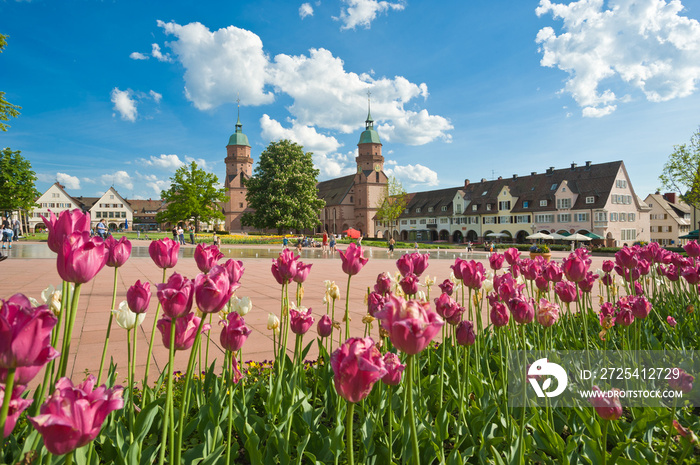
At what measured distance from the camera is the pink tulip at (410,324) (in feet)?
3.51

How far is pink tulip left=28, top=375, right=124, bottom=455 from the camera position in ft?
2.73

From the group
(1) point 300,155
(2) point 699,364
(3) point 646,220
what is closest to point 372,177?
(1) point 300,155

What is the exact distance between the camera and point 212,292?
1.34 m

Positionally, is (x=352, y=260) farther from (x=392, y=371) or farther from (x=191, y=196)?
(x=191, y=196)

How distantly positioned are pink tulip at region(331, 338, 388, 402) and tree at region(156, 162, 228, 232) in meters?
53.2

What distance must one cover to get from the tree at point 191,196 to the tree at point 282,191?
484cm

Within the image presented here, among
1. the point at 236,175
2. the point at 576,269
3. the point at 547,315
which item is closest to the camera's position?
the point at 547,315

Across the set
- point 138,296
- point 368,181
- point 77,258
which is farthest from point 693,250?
point 368,181

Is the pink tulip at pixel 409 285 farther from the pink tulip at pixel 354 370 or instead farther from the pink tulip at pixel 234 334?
the pink tulip at pixel 354 370

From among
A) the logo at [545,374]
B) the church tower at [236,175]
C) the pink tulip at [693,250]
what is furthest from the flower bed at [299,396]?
the church tower at [236,175]

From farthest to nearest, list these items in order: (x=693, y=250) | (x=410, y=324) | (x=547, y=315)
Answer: (x=693, y=250) → (x=547, y=315) → (x=410, y=324)

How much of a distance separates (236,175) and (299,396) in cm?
9565

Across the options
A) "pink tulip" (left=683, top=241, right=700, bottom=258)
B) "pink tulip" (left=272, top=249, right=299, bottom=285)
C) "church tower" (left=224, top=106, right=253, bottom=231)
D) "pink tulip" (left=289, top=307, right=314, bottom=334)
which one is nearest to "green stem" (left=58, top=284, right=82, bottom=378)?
"pink tulip" (left=289, top=307, right=314, bottom=334)

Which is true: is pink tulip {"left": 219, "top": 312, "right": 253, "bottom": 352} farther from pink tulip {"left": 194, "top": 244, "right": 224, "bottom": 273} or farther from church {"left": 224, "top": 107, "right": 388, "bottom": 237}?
church {"left": 224, "top": 107, "right": 388, "bottom": 237}
